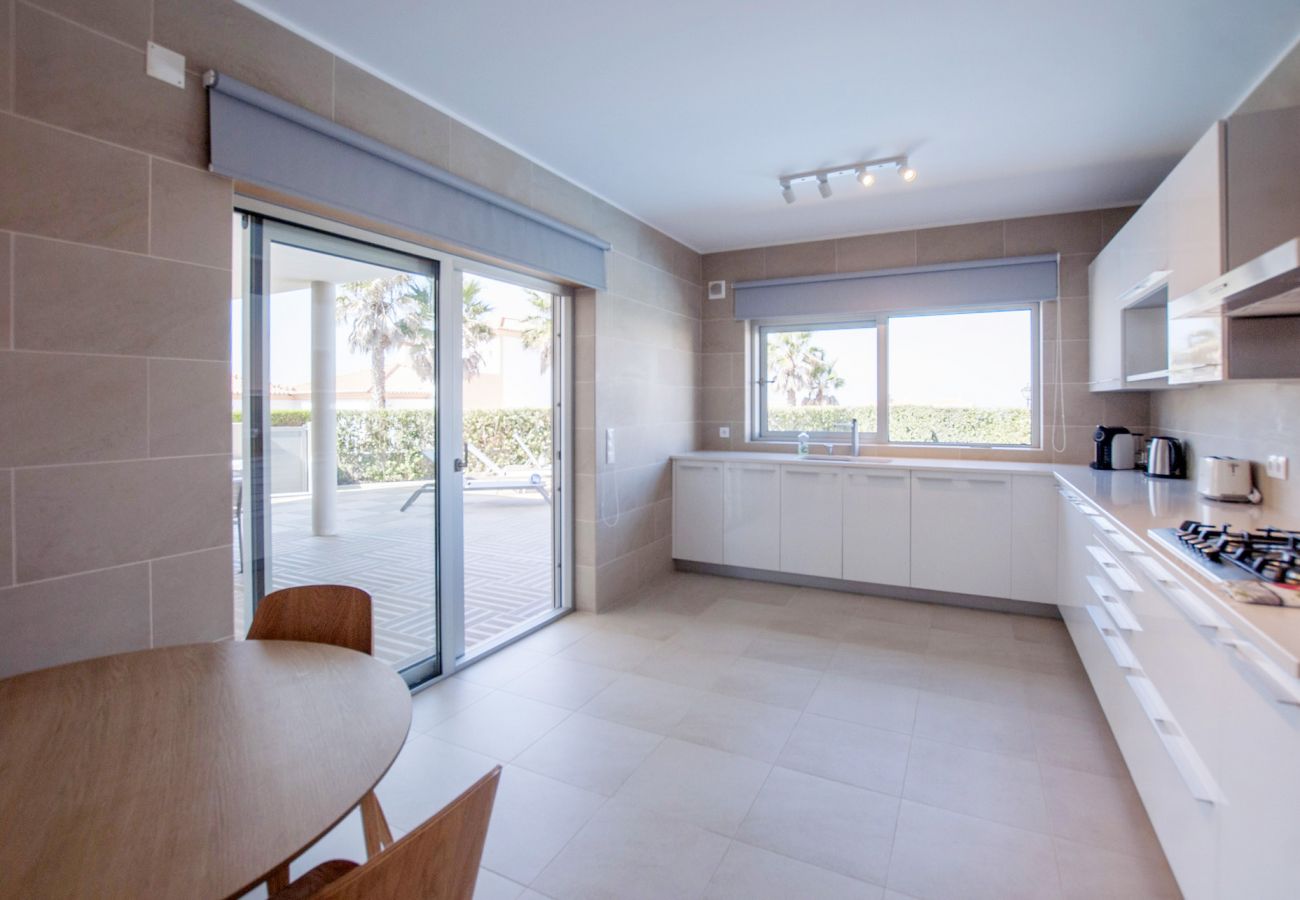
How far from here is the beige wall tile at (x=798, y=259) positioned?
470cm

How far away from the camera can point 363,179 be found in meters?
2.34

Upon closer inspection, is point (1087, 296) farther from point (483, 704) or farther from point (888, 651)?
point (483, 704)

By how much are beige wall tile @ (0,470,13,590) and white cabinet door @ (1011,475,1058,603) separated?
424 centimetres

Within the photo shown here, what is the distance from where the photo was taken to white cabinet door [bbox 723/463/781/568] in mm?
4367

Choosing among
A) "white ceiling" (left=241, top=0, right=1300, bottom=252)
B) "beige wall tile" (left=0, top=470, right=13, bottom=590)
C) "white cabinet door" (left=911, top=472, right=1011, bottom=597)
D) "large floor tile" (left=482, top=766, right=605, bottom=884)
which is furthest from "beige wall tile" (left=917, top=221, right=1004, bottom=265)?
"beige wall tile" (left=0, top=470, right=13, bottom=590)

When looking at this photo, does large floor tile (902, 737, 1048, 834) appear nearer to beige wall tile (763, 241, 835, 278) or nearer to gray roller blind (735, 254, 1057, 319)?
gray roller blind (735, 254, 1057, 319)

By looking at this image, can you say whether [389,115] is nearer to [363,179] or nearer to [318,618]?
[363,179]

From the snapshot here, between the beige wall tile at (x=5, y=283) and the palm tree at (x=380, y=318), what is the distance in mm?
1054

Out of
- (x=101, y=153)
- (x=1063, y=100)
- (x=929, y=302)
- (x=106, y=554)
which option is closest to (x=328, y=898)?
(x=106, y=554)

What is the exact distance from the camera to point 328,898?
2.09 ft

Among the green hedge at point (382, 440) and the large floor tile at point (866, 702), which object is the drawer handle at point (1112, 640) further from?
the green hedge at point (382, 440)

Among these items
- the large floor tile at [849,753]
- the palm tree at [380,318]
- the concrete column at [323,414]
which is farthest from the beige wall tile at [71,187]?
the large floor tile at [849,753]

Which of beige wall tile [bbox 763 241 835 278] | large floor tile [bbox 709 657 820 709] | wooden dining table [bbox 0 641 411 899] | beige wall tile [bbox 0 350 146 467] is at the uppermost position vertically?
beige wall tile [bbox 763 241 835 278]

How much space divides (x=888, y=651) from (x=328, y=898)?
312 cm
